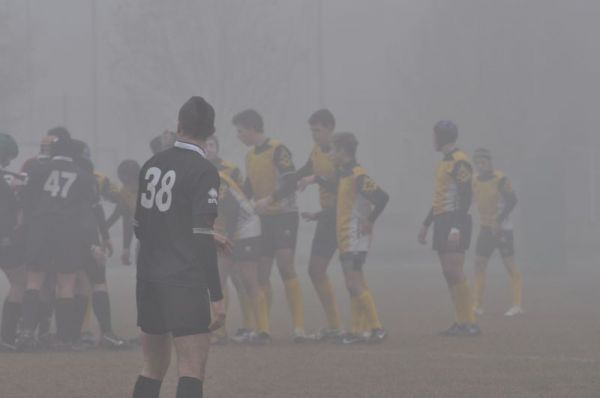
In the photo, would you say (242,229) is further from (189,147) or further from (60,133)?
(189,147)

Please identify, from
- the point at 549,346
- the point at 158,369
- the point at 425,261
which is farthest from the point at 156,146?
the point at 425,261

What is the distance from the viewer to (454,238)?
1159 cm

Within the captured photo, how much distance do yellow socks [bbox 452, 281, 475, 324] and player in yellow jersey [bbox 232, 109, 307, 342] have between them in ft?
5.31

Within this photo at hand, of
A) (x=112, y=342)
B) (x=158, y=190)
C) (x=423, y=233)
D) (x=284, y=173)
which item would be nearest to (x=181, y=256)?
(x=158, y=190)

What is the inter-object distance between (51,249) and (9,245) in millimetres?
455

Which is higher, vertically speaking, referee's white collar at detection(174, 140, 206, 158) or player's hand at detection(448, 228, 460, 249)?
referee's white collar at detection(174, 140, 206, 158)

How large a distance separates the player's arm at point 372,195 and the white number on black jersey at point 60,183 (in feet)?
8.85

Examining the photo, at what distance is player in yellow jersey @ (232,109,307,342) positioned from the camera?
11.2 metres

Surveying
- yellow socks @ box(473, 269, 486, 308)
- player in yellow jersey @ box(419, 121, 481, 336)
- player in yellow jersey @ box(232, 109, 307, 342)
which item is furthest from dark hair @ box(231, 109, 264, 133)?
yellow socks @ box(473, 269, 486, 308)

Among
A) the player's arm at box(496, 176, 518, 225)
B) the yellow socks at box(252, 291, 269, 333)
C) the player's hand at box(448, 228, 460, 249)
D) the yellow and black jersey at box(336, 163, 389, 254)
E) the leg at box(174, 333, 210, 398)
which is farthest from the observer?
the player's arm at box(496, 176, 518, 225)

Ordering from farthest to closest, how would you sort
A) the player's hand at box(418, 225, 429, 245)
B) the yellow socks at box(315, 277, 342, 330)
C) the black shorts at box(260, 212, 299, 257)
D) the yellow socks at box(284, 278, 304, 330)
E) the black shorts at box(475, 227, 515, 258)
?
the black shorts at box(475, 227, 515, 258) < the player's hand at box(418, 225, 429, 245) < the yellow socks at box(315, 277, 342, 330) < the black shorts at box(260, 212, 299, 257) < the yellow socks at box(284, 278, 304, 330)

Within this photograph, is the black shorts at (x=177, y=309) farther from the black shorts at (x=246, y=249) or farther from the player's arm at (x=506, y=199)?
Result: the player's arm at (x=506, y=199)

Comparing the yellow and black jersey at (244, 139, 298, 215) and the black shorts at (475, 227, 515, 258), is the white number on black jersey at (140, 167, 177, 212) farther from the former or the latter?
the black shorts at (475, 227, 515, 258)

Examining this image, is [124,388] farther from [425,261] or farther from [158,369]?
[425,261]
